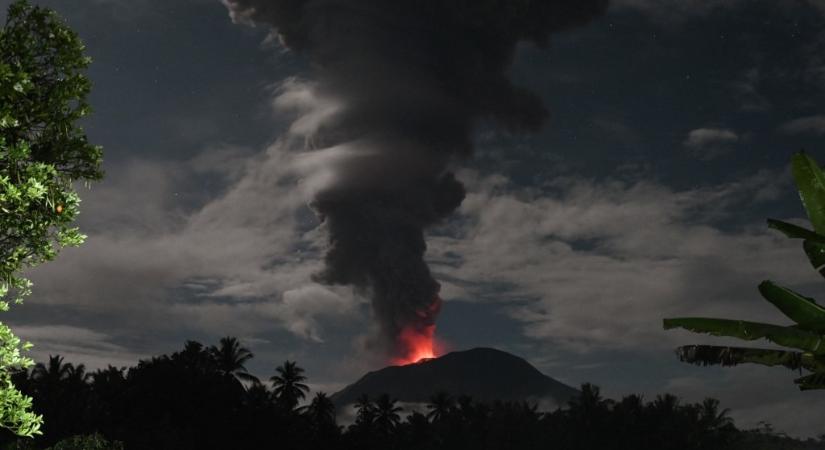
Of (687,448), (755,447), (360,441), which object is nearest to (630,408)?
(687,448)

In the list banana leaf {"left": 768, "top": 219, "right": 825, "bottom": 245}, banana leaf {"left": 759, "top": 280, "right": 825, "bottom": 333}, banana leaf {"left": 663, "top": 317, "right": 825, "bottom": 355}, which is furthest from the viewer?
banana leaf {"left": 663, "top": 317, "right": 825, "bottom": 355}

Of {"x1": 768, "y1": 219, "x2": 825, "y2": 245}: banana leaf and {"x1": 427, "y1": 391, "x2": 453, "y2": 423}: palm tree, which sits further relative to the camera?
{"x1": 427, "y1": 391, "x2": 453, "y2": 423}: palm tree

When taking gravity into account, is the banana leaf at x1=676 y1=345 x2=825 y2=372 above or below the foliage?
above

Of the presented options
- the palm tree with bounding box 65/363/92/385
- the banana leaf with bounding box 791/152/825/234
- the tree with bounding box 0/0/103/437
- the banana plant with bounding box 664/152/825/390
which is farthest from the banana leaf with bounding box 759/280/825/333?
the palm tree with bounding box 65/363/92/385

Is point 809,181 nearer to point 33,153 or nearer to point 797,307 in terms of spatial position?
point 797,307

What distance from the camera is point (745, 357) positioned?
5.86 m

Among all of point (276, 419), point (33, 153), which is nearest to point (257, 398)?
point (276, 419)

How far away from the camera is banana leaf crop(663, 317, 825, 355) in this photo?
5121mm

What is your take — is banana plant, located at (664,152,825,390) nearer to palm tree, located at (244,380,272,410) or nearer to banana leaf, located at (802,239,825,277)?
banana leaf, located at (802,239,825,277)

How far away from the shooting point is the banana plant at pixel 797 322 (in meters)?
4.86

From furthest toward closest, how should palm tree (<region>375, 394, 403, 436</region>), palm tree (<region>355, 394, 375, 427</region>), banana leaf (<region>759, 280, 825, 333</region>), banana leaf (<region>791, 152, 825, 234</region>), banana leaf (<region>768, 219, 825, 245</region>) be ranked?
palm tree (<region>375, 394, 403, 436</region>)
palm tree (<region>355, 394, 375, 427</region>)
banana leaf (<region>791, 152, 825, 234</region>)
banana leaf (<region>759, 280, 825, 333</region>)
banana leaf (<region>768, 219, 825, 245</region>)

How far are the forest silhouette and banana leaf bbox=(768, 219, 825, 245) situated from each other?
19450mm

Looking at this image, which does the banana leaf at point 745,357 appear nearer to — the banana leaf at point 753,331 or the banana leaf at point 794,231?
the banana leaf at point 753,331

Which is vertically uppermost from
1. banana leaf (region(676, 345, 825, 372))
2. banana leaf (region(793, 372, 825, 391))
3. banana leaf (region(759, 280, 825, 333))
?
banana leaf (region(759, 280, 825, 333))
